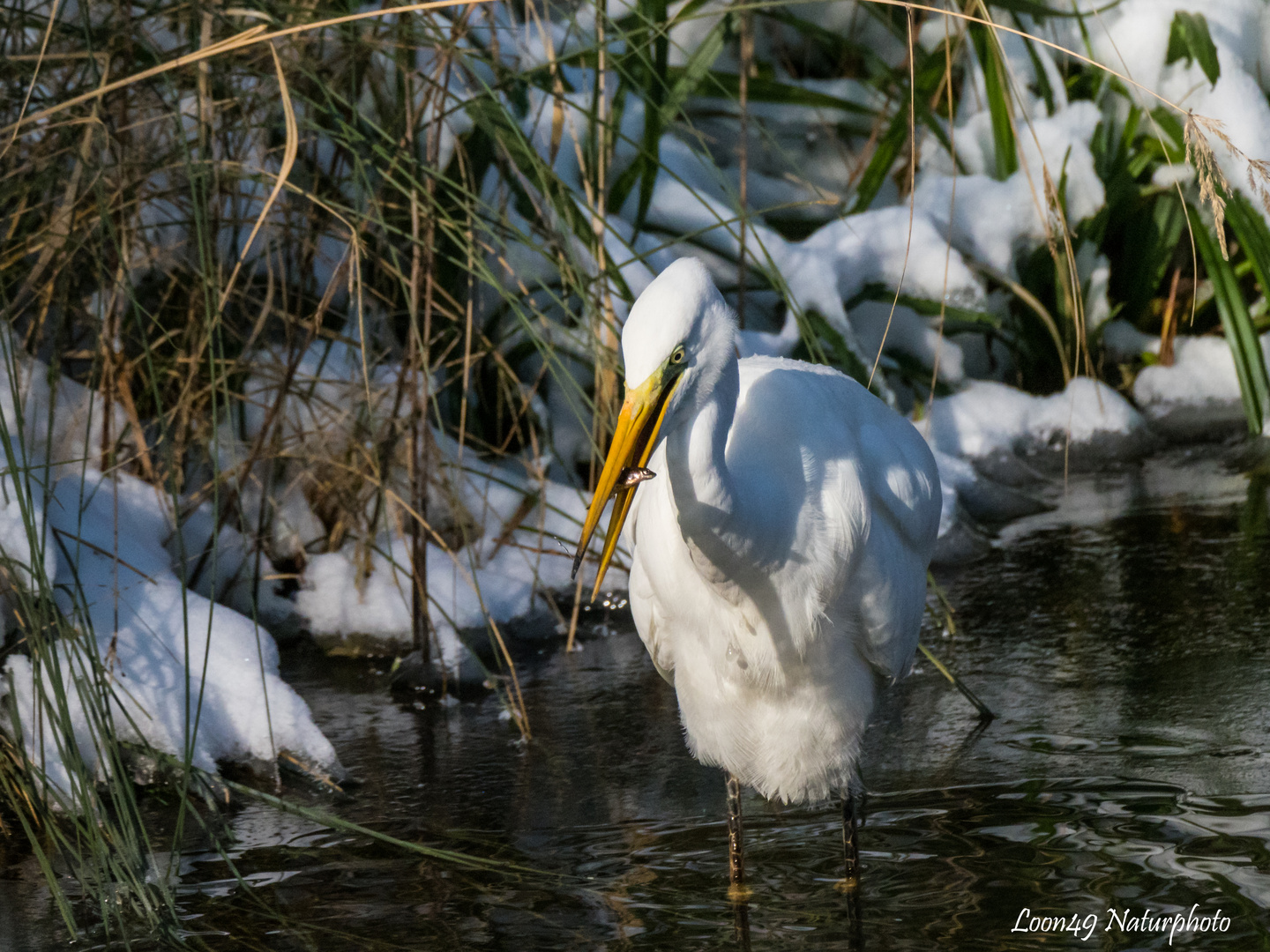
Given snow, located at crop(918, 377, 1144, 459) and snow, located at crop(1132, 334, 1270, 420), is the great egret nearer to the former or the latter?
snow, located at crop(918, 377, 1144, 459)

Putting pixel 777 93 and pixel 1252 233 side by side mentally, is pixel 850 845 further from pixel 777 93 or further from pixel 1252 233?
pixel 777 93

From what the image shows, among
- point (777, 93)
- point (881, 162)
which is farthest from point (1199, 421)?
point (777, 93)

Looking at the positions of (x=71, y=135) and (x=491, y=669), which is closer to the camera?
(x=71, y=135)

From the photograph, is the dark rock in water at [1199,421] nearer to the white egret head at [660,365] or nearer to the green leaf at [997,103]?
the green leaf at [997,103]

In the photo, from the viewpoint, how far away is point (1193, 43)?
4.63 m

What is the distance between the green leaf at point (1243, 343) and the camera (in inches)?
161

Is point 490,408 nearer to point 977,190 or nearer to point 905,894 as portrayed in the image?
point 977,190

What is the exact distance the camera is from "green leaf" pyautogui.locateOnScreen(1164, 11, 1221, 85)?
4.61 metres

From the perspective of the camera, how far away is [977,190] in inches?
184

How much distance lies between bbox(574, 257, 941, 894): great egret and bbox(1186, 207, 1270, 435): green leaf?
218 centimetres

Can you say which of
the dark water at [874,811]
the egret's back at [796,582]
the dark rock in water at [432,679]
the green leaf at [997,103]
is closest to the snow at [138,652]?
the dark water at [874,811]

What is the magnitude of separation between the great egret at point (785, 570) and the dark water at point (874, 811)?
0.54 feet

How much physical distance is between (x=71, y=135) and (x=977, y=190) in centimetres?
316

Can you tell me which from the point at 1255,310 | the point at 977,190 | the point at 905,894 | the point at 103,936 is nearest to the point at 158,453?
the point at 103,936
